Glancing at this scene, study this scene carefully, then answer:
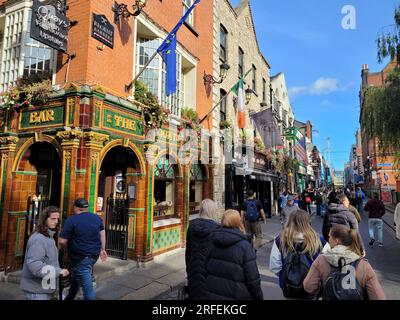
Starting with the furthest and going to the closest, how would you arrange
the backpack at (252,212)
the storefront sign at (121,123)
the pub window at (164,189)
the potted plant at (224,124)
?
the potted plant at (224,124), the pub window at (164,189), the backpack at (252,212), the storefront sign at (121,123)

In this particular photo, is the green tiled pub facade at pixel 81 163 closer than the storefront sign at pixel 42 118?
Yes

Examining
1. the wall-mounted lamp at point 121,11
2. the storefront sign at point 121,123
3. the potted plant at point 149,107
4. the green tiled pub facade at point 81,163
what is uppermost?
the wall-mounted lamp at point 121,11

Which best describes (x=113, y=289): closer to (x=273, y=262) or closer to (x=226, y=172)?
(x=273, y=262)

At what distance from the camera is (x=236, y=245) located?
A: 266cm

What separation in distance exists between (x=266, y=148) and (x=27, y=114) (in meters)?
13.2

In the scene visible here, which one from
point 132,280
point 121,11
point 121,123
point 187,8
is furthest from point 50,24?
point 187,8

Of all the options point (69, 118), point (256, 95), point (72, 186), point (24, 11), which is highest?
point (256, 95)

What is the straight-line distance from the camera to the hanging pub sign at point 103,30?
5996 millimetres

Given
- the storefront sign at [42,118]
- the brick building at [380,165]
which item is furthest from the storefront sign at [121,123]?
the brick building at [380,165]

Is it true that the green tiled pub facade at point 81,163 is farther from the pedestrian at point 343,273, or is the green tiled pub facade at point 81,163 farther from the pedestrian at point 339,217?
the pedestrian at point 343,273

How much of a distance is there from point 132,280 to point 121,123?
3.64 metres

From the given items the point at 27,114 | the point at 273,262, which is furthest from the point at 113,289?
the point at 27,114

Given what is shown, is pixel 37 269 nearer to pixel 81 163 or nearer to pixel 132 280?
pixel 81 163

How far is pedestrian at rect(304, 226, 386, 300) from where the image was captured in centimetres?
→ 231
